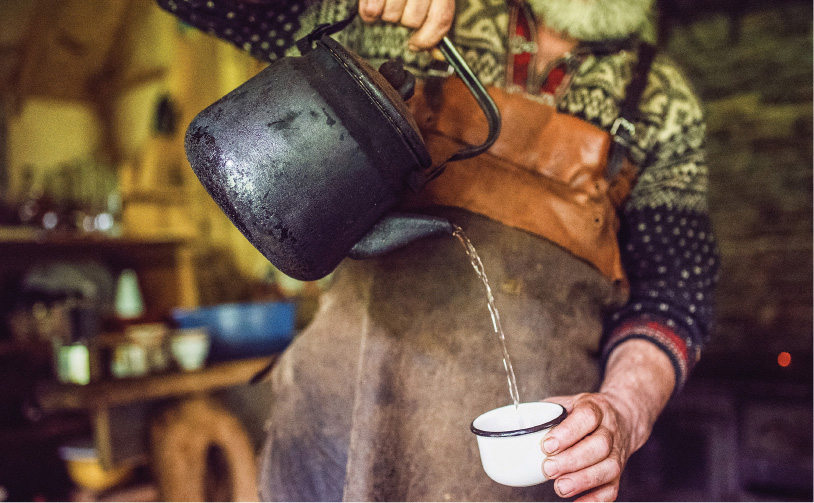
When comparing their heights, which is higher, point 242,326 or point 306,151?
point 306,151

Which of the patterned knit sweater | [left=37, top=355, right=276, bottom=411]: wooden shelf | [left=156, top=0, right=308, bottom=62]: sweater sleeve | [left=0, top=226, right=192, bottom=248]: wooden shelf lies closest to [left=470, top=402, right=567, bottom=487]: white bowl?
the patterned knit sweater

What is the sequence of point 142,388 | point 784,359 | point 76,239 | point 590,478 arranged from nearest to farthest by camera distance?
point 590,478, point 142,388, point 784,359, point 76,239

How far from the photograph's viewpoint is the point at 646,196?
3.50 feet

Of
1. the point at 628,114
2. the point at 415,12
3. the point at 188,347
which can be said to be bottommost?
the point at 188,347

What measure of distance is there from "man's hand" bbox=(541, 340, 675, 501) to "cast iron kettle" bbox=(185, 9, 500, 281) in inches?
14.7

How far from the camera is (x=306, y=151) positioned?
60cm

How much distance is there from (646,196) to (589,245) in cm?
24

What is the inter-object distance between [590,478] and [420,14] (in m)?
0.63

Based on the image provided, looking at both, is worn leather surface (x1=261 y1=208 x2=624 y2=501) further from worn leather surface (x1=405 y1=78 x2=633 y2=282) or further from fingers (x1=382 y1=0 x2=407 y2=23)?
fingers (x1=382 y1=0 x2=407 y2=23)

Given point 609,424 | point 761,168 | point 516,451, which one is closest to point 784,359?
point 761,168

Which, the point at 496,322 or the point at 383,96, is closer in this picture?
the point at 383,96

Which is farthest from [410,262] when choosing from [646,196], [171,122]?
[171,122]

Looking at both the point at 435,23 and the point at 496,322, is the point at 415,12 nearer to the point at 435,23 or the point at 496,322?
the point at 435,23

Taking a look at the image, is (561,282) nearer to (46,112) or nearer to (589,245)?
(589,245)
